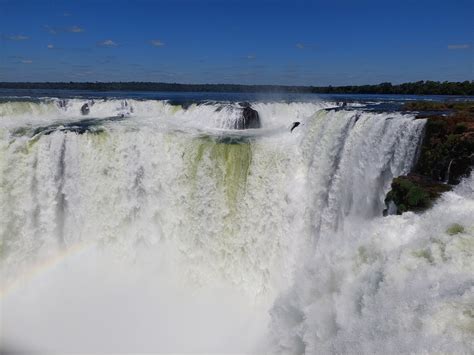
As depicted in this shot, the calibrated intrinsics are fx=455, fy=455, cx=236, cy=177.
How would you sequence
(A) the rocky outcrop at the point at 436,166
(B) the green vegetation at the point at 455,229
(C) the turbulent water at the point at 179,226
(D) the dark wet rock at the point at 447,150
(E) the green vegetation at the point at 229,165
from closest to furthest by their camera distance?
(B) the green vegetation at the point at 455,229 < (A) the rocky outcrop at the point at 436,166 < (D) the dark wet rock at the point at 447,150 < (C) the turbulent water at the point at 179,226 < (E) the green vegetation at the point at 229,165

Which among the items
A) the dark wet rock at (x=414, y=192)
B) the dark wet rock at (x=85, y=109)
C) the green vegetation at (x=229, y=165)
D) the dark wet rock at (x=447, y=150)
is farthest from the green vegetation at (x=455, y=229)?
the dark wet rock at (x=85, y=109)

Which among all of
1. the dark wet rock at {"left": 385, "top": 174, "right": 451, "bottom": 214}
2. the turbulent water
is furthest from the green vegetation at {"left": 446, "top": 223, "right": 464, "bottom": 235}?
the turbulent water

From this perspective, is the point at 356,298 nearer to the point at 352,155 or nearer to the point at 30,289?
the point at 352,155

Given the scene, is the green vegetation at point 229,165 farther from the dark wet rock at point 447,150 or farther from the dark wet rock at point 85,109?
the dark wet rock at point 85,109

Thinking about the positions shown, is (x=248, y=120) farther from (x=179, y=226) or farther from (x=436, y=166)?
(x=436, y=166)

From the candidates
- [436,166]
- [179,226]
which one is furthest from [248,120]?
[436,166]

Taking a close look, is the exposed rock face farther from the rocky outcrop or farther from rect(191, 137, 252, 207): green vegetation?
the rocky outcrop
